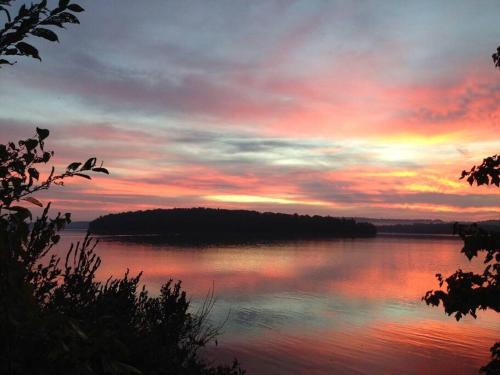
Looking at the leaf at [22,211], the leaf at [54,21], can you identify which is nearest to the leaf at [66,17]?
the leaf at [54,21]

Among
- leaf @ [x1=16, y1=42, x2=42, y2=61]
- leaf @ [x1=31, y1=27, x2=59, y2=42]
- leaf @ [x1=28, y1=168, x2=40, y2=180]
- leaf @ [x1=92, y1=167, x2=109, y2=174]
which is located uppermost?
leaf @ [x1=31, y1=27, x2=59, y2=42]

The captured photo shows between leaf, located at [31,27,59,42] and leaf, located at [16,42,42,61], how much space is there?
74 millimetres

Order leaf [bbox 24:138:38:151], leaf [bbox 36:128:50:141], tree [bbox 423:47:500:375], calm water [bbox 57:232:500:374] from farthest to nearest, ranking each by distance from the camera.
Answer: calm water [bbox 57:232:500:374] < tree [bbox 423:47:500:375] < leaf [bbox 24:138:38:151] < leaf [bbox 36:128:50:141]

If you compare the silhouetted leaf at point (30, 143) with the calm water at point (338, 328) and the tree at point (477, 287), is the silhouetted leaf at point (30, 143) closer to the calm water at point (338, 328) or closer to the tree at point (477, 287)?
the tree at point (477, 287)

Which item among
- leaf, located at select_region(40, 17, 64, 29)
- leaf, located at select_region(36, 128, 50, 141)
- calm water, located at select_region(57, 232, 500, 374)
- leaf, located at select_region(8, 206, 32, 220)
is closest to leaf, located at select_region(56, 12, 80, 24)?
leaf, located at select_region(40, 17, 64, 29)

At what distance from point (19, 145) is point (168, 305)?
874 cm

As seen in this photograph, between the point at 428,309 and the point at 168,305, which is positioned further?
the point at 428,309

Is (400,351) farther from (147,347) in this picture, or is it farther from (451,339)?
(147,347)

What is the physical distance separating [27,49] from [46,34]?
0.14 meters

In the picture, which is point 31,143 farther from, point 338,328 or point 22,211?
point 338,328

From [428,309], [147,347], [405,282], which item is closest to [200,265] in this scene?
[405,282]

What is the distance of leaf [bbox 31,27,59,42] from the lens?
216 cm

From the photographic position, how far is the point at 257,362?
18.7m

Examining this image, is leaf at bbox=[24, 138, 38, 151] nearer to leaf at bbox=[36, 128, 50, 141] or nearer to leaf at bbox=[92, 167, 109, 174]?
leaf at bbox=[36, 128, 50, 141]
